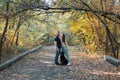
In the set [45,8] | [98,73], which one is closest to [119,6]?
[98,73]

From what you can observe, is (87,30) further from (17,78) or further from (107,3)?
(17,78)

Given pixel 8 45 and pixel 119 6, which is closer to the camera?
pixel 119 6

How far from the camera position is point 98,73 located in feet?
46.3

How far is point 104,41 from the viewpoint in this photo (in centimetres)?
2409

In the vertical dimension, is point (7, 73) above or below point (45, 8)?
below

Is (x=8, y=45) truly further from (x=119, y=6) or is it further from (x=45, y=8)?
(x=45, y=8)

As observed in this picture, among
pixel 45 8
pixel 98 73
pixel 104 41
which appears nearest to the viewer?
pixel 45 8

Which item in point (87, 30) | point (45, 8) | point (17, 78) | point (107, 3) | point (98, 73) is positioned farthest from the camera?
point (87, 30)

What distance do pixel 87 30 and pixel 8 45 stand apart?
6.15 meters

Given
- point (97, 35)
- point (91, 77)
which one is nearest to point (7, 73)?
point (91, 77)

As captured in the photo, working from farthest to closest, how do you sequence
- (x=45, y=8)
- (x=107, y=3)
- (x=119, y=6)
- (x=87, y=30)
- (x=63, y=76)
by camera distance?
(x=87, y=30) < (x=107, y=3) < (x=119, y=6) < (x=63, y=76) < (x=45, y=8)

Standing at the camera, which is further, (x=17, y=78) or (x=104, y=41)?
(x=104, y=41)

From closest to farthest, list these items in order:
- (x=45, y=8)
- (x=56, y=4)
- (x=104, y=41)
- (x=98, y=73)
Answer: (x=45, y=8)
(x=56, y=4)
(x=98, y=73)
(x=104, y=41)

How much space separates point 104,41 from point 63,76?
37.3ft
